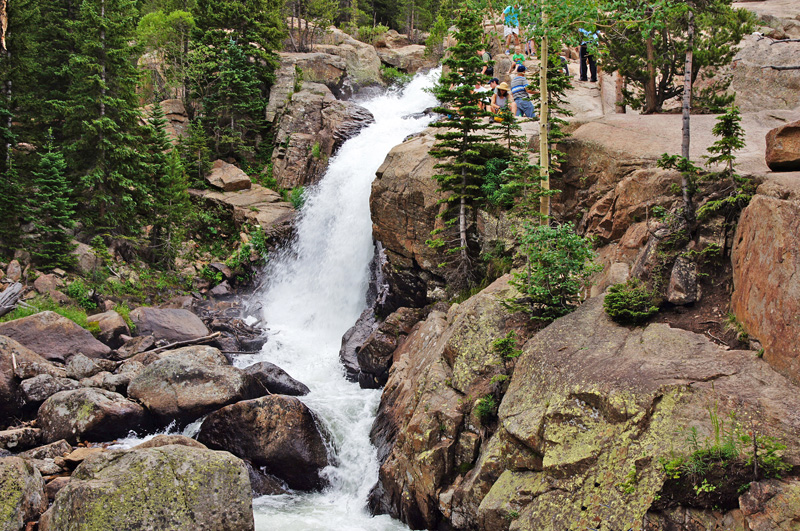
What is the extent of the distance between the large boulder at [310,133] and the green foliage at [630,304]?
63.4 feet

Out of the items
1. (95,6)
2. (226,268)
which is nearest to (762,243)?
(226,268)

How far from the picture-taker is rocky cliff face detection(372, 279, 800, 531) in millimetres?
6172

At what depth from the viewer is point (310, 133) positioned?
28.2m

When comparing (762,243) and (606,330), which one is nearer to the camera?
(762,243)

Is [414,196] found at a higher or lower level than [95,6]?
lower

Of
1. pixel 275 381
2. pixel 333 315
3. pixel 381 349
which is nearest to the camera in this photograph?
pixel 275 381

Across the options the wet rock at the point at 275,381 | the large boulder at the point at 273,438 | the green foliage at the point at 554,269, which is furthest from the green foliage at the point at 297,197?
the green foliage at the point at 554,269

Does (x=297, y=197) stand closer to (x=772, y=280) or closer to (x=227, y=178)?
(x=227, y=178)

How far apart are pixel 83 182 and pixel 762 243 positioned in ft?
71.0

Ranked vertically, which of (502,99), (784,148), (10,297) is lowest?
(10,297)

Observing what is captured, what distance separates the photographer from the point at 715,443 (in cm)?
589

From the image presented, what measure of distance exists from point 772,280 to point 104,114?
2254cm

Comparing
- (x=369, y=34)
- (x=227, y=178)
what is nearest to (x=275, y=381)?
(x=227, y=178)

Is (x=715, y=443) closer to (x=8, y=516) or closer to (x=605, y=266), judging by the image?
(x=605, y=266)
